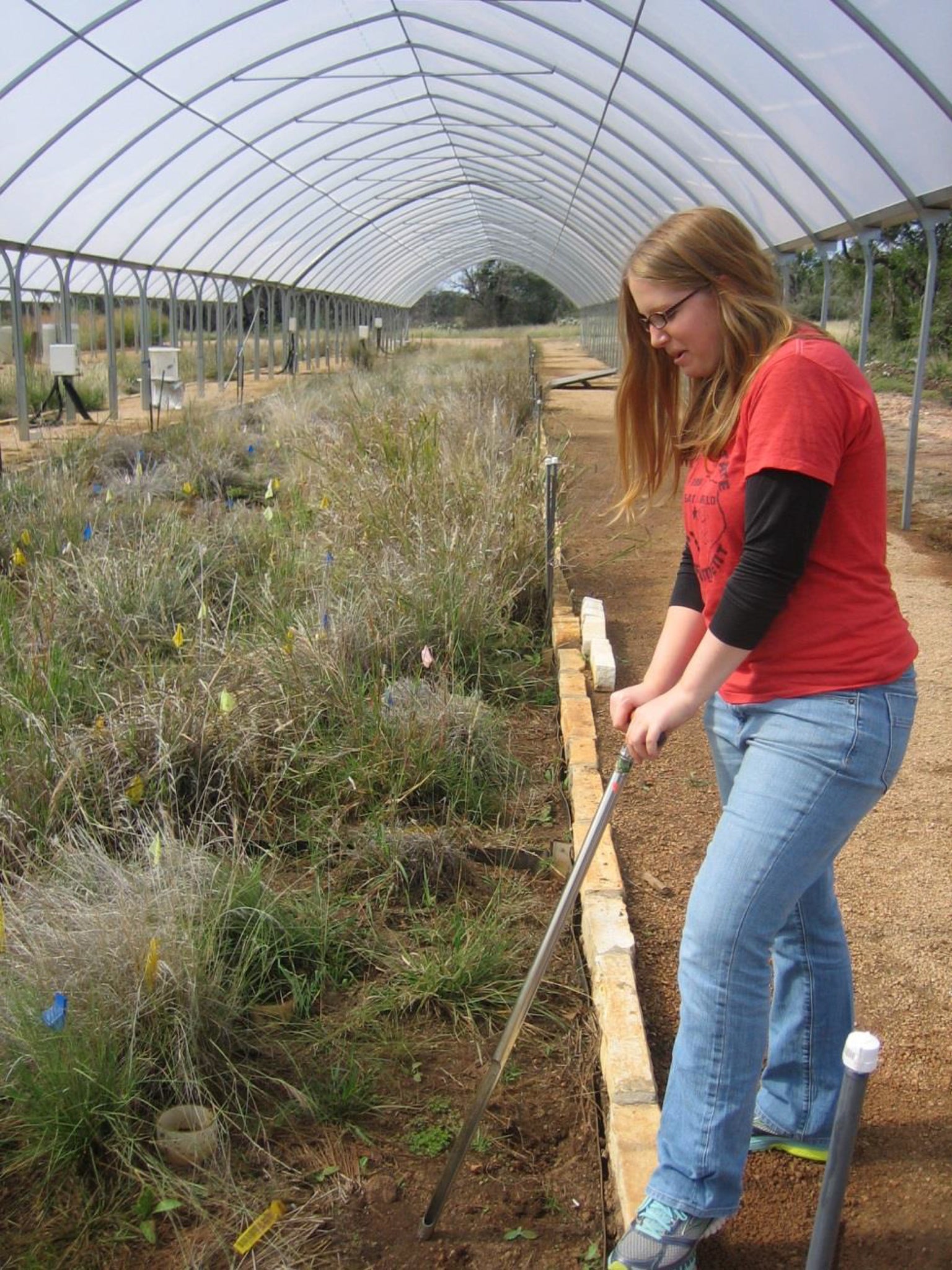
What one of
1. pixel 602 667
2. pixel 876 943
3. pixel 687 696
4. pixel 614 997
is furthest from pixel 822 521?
pixel 602 667

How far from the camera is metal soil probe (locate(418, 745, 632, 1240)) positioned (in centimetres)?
203

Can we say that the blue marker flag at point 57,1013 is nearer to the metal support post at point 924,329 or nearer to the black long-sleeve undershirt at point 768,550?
the black long-sleeve undershirt at point 768,550

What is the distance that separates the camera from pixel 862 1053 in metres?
1.17

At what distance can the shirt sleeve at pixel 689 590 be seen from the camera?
85.7 inches

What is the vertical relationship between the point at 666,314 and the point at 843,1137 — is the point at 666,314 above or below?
above

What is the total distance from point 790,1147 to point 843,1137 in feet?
3.86

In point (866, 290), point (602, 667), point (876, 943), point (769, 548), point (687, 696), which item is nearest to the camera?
point (769, 548)

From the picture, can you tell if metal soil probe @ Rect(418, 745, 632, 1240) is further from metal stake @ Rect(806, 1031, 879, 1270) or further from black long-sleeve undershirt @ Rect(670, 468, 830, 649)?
metal stake @ Rect(806, 1031, 879, 1270)

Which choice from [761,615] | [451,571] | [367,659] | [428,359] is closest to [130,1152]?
[761,615]

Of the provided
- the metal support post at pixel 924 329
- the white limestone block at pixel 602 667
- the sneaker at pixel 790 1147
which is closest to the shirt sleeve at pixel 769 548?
the sneaker at pixel 790 1147

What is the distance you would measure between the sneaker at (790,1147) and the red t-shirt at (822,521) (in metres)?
0.91

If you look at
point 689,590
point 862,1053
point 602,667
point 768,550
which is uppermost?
point 768,550

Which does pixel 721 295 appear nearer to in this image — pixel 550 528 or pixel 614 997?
pixel 614 997

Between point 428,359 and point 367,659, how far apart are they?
1607 cm
